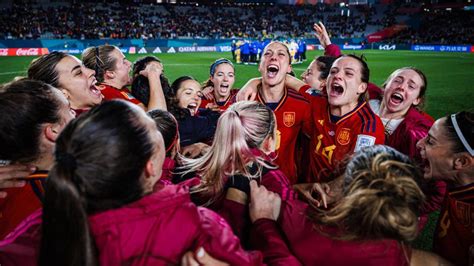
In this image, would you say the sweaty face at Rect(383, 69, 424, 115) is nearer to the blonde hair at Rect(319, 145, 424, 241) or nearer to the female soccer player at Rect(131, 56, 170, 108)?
the blonde hair at Rect(319, 145, 424, 241)

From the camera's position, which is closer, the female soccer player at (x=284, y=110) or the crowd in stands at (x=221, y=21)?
the female soccer player at (x=284, y=110)

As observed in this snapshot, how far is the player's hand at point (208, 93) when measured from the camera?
5.38m

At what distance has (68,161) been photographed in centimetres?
123

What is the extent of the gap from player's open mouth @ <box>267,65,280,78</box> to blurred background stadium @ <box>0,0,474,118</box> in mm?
8940

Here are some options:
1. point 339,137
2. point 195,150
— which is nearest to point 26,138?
point 195,150

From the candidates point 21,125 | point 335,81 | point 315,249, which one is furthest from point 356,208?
point 335,81

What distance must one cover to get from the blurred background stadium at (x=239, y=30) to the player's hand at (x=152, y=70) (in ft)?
29.0

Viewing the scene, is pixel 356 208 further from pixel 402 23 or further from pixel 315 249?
pixel 402 23

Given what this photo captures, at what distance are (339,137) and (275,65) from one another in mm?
1099

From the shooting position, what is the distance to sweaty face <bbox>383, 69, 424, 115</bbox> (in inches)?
148

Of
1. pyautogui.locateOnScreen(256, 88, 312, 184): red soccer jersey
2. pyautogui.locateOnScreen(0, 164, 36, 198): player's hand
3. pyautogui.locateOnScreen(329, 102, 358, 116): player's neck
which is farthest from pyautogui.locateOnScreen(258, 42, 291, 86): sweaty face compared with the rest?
pyautogui.locateOnScreen(0, 164, 36, 198): player's hand

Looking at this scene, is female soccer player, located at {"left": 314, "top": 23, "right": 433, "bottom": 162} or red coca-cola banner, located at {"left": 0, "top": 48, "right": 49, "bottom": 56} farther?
red coca-cola banner, located at {"left": 0, "top": 48, "right": 49, "bottom": 56}

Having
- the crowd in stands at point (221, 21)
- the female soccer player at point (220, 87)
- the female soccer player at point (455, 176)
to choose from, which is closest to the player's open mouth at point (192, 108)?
the female soccer player at point (220, 87)

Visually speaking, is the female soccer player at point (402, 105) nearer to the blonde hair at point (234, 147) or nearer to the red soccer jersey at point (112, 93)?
the blonde hair at point (234, 147)
